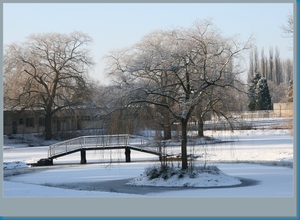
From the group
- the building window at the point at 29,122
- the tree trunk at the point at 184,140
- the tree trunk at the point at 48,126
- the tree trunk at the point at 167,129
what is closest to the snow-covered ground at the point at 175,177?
the tree trunk at the point at 184,140

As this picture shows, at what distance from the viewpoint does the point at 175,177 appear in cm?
2306

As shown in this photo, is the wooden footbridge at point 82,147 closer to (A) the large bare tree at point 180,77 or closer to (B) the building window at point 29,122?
(A) the large bare tree at point 180,77

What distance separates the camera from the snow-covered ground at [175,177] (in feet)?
63.0

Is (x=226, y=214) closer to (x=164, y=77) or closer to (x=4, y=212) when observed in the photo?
(x=4, y=212)

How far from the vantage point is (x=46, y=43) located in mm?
55250

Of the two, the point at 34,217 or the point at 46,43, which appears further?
the point at 46,43

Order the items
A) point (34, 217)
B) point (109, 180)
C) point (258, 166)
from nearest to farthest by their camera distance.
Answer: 1. point (34, 217)
2. point (109, 180)
3. point (258, 166)

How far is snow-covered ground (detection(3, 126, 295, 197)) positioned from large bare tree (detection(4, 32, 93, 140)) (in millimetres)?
11816

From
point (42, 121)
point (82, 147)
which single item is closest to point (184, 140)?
point (82, 147)

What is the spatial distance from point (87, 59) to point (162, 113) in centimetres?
3421

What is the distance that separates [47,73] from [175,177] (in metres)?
36.2

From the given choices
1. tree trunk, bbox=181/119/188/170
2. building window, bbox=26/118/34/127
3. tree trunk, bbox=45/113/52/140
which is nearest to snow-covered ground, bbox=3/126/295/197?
tree trunk, bbox=181/119/188/170

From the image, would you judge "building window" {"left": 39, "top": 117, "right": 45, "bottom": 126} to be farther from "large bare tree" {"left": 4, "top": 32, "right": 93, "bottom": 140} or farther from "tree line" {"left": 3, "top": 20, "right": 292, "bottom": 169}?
"tree line" {"left": 3, "top": 20, "right": 292, "bottom": 169}

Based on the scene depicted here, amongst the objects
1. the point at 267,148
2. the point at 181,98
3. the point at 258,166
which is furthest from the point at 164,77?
the point at 267,148
